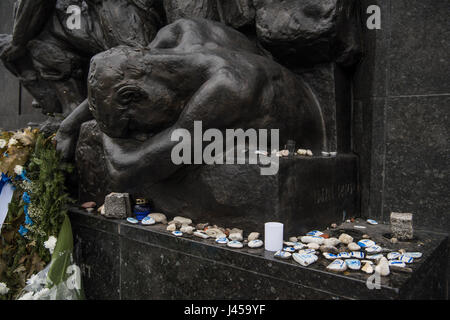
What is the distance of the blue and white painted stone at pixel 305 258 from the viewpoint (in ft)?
6.04

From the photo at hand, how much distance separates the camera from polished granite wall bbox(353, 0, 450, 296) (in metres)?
2.70

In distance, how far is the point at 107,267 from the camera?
2.71 metres

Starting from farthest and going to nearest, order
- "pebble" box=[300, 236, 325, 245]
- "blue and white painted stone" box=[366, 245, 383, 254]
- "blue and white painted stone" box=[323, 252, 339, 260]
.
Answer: "pebble" box=[300, 236, 325, 245], "blue and white painted stone" box=[366, 245, 383, 254], "blue and white painted stone" box=[323, 252, 339, 260]

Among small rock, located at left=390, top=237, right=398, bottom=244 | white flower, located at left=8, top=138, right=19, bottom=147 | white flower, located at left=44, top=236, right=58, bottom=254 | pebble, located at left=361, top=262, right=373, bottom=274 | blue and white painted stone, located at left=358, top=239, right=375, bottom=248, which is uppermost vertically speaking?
white flower, located at left=8, top=138, right=19, bottom=147

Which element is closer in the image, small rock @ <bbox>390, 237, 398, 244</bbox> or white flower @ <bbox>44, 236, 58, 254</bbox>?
small rock @ <bbox>390, 237, 398, 244</bbox>

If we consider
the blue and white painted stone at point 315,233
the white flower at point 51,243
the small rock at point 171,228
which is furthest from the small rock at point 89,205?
the blue and white painted stone at point 315,233

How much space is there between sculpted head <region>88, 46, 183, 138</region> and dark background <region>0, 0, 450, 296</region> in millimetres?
1609

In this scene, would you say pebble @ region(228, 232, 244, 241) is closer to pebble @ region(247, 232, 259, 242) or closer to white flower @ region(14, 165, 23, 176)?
pebble @ region(247, 232, 259, 242)

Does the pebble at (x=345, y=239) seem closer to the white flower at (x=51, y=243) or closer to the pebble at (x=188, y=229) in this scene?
the pebble at (x=188, y=229)

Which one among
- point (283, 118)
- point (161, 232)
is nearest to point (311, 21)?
point (283, 118)

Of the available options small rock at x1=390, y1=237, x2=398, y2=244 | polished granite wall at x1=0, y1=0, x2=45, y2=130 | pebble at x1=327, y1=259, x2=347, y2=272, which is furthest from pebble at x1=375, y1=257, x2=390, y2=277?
polished granite wall at x1=0, y1=0, x2=45, y2=130

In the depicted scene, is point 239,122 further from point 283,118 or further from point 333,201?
point 333,201

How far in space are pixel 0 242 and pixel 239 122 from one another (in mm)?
2052

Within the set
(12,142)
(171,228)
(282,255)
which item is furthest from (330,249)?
(12,142)
